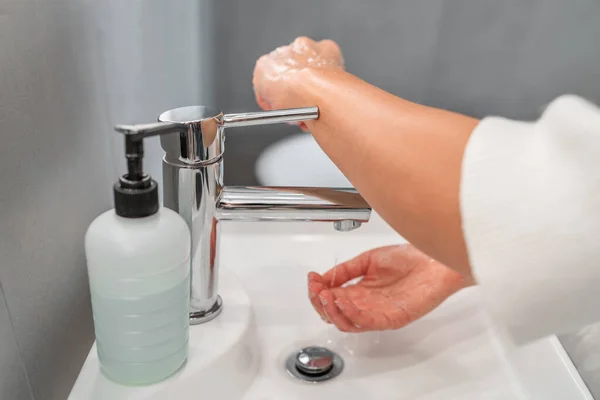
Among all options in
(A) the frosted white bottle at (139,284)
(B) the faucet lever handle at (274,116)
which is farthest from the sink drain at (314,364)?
(B) the faucet lever handle at (274,116)

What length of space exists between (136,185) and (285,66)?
0.26 meters

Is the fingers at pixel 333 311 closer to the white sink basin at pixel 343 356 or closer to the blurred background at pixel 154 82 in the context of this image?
the white sink basin at pixel 343 356

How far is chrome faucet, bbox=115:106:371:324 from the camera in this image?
42 cm

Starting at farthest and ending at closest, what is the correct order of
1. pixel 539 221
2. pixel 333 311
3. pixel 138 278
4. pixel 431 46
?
pixel 431 46, pixel 333 311, pixel 138 278, pixel 539 221

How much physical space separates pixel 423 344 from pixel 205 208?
0.27 meters

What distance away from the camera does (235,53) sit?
2.60 ft

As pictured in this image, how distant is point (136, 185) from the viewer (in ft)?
1.13

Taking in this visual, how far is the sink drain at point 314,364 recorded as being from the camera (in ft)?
1.68

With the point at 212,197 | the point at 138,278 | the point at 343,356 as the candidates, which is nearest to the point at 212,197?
the point at 212,197

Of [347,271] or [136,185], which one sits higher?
[136,185]

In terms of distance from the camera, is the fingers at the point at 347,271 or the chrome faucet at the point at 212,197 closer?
the chrome faucet at the point at 212,197

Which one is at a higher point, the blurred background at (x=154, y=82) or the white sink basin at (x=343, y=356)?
the blurred background at (x=154, y=82)

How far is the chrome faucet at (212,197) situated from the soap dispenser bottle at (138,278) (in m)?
0.04

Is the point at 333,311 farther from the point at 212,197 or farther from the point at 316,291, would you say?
the point at 212,197
